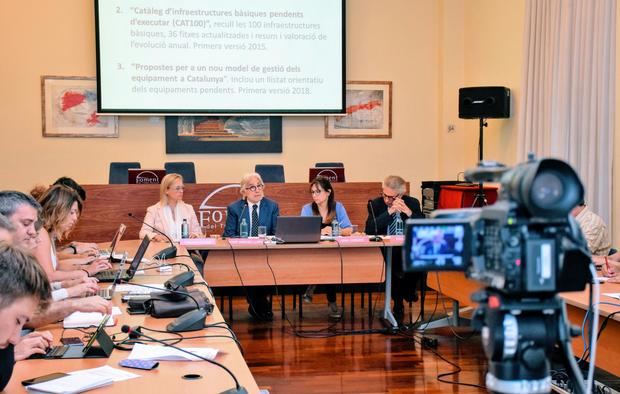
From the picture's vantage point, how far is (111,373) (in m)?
2.01

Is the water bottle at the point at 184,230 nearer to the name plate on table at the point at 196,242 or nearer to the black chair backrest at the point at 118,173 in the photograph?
the name plate on table at the point at 196,242

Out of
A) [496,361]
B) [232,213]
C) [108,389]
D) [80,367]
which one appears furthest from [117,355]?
[232,213]

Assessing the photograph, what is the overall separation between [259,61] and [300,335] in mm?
4006

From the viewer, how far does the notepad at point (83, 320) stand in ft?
8.65

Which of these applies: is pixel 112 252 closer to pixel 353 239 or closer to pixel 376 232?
pixel 353 239

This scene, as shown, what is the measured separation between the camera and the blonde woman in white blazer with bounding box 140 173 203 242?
571 cm

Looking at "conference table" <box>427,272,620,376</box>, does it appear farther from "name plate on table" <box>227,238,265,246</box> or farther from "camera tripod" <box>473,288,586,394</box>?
"name plate on table" <box>227,238,265,246</box>

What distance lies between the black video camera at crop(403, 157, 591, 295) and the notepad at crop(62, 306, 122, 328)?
175cm

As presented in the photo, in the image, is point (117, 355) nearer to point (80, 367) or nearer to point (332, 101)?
point (80, 367)

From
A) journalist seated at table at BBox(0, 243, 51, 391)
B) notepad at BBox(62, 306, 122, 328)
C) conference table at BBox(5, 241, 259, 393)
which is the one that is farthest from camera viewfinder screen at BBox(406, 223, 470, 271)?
notepad at BBox(62, 306, 122, 328)

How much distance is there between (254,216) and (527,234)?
15.7ft

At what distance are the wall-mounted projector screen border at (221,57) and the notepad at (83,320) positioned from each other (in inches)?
213

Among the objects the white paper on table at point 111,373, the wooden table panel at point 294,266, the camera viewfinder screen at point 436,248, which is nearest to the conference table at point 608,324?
the white paper on table at point 111,373

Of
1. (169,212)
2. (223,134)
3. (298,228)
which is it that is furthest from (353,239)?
(223,134)
